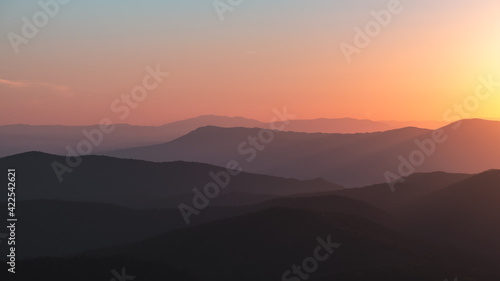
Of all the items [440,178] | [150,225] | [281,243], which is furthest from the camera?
[440,178]

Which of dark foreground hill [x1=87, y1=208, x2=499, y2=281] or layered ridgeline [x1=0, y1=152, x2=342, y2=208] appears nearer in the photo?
dark foreground hill [x1=87, y1=208, x2=499, y2=281]

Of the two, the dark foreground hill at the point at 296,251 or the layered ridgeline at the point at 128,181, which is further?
the layered ridgeline at the point at 128,181

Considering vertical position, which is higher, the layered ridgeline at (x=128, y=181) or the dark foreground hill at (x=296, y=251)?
the layered ridgeline at (x=128, y=181)

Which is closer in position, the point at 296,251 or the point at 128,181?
the point at 296,251

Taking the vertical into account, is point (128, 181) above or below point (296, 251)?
above

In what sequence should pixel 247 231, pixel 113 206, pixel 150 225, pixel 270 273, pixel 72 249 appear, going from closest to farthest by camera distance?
pixel 270 273, pixel 247 231, pixel 72 249, pixel 150 225, pixel 113 206

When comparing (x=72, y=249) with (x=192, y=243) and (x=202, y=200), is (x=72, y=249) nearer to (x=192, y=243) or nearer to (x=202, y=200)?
(x=192, y=243)

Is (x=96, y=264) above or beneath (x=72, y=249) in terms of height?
beneath

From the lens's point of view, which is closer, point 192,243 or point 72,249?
point 192,243

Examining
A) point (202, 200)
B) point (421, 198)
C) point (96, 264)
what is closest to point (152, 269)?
point (96, 264)

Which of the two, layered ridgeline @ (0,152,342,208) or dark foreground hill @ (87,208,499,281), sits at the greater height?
layered ridgeline @ (0,152,342,208)

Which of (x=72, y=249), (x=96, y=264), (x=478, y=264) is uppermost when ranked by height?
(x=72, y=249)
